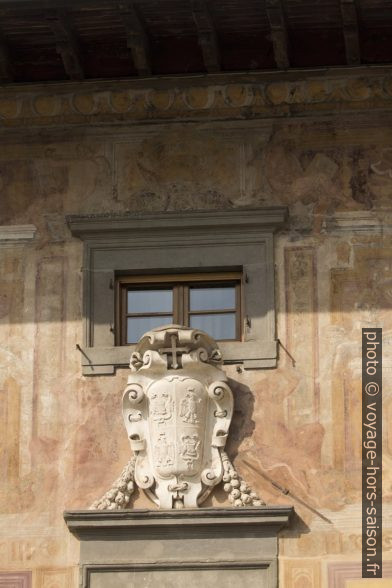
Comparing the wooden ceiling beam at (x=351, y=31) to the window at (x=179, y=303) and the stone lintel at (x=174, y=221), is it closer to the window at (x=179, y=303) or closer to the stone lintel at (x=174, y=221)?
the stone lintel at (x=174, y=221)

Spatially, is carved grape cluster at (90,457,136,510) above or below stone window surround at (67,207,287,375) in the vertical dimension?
below

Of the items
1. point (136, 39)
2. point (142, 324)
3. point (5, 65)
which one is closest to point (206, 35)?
point (136, 39)

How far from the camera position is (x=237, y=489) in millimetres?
12570

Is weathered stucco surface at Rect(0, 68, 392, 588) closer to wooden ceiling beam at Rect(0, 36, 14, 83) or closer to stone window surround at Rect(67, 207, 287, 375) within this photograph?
stone window surround at Rect(67, 207, 287, 375)

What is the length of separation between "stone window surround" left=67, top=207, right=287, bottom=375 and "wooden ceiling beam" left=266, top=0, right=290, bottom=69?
104 centimetres

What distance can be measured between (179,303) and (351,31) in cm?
217

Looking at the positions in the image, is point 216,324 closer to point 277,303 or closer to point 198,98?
point 277,303

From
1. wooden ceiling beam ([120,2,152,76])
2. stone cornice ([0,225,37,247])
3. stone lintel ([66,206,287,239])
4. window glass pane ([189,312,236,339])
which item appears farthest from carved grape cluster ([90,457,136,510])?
wooden ceiling beam ([120,2,152,76])

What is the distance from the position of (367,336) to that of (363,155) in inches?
50.9

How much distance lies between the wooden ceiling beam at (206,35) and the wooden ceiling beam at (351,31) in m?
0.88

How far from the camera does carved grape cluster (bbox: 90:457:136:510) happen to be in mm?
12633

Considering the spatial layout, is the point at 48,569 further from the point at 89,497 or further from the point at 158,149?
the point at 158,149

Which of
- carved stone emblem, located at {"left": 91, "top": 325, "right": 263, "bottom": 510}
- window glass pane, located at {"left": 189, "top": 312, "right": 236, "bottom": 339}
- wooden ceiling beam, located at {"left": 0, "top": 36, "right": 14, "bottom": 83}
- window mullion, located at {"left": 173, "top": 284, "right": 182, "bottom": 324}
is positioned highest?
wooden ceiling beam, located at {"left": 0, "top": 36, "right": 14, "bottom": 83}

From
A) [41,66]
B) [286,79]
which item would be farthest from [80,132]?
[286,79]
